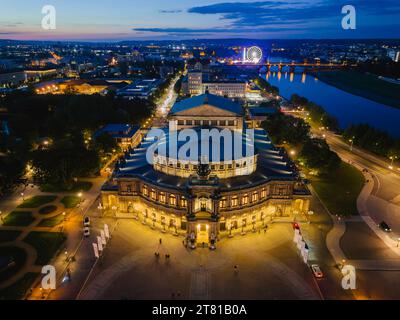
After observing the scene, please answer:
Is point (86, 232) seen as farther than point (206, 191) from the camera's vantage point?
Yes

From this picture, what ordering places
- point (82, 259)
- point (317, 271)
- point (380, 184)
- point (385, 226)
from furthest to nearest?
point (380, 184) → point (385, 226) → point (82, 259) → point (317, 271)

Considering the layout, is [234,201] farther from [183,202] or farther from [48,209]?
[48,209]

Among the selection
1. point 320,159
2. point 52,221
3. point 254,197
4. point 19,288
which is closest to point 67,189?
point 52,221

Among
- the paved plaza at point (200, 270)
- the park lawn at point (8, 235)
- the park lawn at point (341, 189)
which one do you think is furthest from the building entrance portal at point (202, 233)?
the park lawn at point (8, 235)

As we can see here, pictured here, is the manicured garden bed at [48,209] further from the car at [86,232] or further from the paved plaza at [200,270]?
the paved plaza at [200,270]

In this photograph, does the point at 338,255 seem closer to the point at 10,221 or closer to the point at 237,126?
the point at 237,126

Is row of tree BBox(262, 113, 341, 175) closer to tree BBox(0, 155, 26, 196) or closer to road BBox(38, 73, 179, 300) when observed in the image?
road BBox(38, 73, 179, 300)

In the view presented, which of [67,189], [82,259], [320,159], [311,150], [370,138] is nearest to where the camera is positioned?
[82,259]
